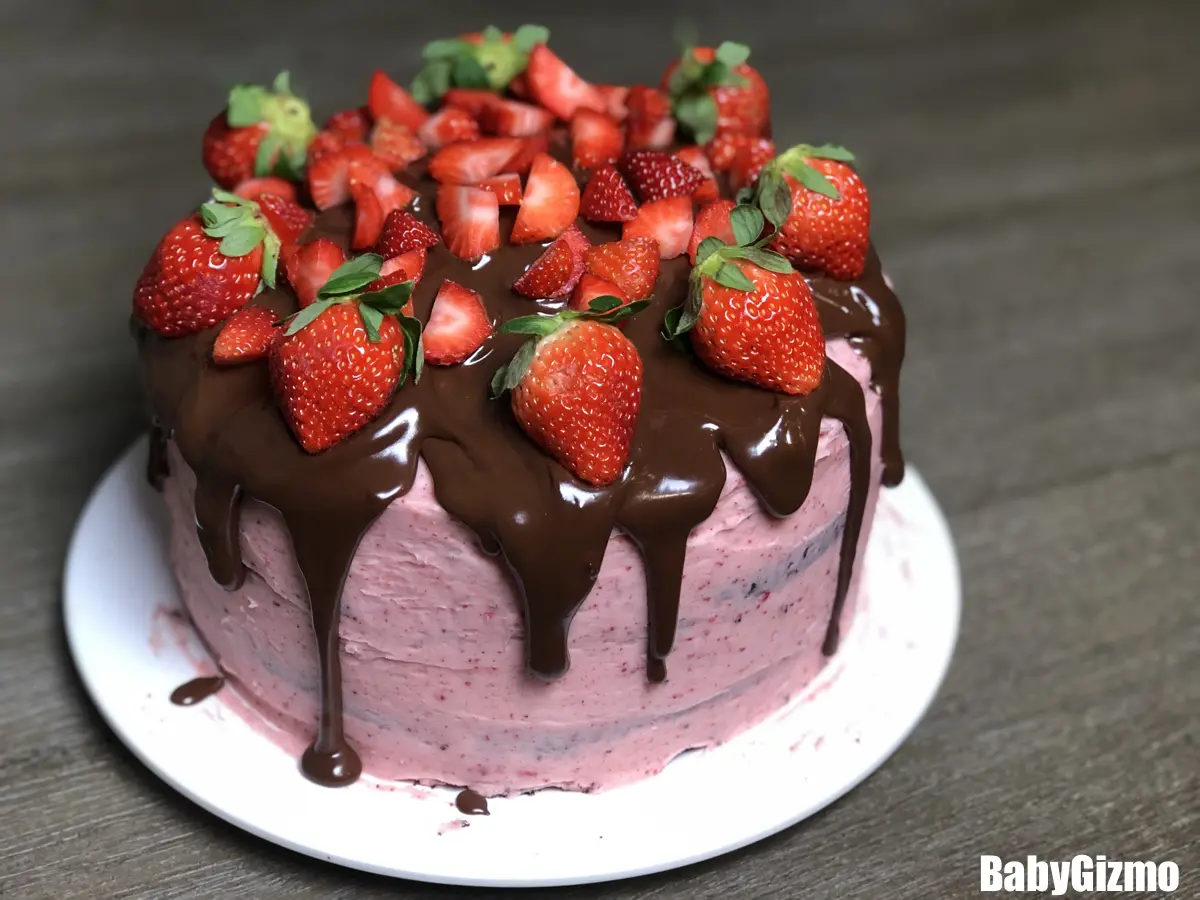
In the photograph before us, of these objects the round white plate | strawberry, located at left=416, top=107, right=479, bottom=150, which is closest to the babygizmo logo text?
the round white plate

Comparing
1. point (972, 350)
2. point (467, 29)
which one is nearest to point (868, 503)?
point (972, 350)

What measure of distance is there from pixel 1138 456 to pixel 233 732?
1.82 meters

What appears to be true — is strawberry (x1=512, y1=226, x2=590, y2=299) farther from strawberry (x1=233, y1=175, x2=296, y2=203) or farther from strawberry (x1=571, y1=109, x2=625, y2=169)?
strawberry (x1=233, y1=175, x2=296, y2=203)

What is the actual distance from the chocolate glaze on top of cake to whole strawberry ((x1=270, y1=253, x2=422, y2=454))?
39 millimetres

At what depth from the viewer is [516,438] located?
149 centimetres

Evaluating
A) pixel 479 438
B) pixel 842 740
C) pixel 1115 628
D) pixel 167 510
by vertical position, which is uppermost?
pixel 479 438

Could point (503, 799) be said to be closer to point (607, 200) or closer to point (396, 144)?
point (607, 200)

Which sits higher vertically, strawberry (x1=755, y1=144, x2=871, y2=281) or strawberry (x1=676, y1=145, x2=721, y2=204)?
strawberry (x1=755, y1=144, x2=871, y2=281)

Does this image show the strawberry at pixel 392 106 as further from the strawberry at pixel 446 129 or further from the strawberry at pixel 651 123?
the strawberry at pixel 651 123

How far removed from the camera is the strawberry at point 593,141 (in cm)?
192

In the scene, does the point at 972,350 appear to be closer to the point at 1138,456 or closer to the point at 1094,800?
the point at 1138,456

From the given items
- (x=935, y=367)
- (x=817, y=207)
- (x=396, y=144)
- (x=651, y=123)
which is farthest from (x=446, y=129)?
(x=935, y=367)

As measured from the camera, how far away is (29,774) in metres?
1.91

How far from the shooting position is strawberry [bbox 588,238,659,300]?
1.63 metres
